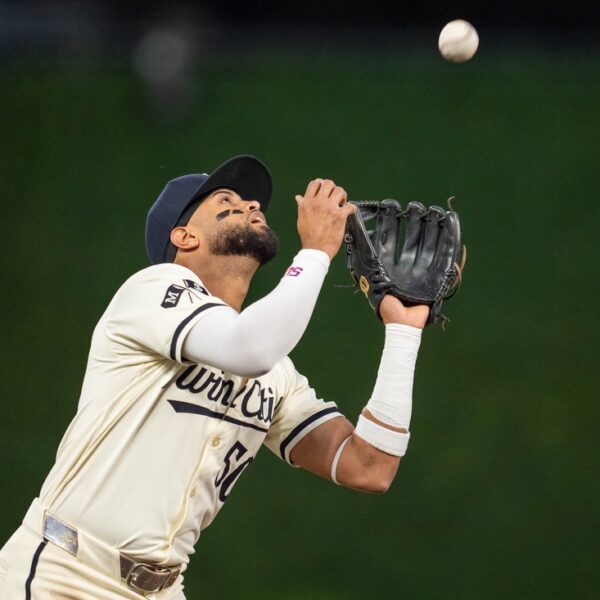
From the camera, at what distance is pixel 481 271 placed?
523 cm

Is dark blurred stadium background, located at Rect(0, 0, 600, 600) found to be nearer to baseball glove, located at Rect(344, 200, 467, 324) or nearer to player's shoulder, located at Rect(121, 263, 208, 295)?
baseball glove, located at Rect(344, 200, 467, 324)

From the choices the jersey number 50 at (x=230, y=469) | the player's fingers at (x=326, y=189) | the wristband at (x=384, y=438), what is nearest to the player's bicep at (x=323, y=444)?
the wristband at (x=384, y=438)

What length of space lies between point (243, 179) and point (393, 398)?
0.81m

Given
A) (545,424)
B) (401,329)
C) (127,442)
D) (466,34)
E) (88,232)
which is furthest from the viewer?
(88,232)

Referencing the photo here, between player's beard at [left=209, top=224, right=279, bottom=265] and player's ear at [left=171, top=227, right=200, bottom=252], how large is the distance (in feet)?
0.18

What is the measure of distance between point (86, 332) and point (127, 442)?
286cm

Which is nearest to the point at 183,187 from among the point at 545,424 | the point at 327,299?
the point at 327,299

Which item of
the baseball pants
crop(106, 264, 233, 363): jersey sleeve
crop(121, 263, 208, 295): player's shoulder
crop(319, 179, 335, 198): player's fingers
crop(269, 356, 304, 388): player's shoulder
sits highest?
crop(319, 179, 335, 198): player's fingers

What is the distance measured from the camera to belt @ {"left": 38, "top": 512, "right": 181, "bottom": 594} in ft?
8.35

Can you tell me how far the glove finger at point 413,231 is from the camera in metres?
3.12

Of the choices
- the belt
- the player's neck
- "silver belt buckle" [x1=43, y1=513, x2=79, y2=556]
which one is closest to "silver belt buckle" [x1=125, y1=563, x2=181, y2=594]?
the belt

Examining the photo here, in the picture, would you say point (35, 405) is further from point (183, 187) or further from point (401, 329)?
point (401, 329)

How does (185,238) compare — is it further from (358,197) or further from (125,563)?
(358,197)

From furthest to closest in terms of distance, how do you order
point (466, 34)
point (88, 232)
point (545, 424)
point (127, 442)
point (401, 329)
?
point (88, 232) → point (545, 424) → point (466, 34) → point (401, 329) → point (127, 442)
